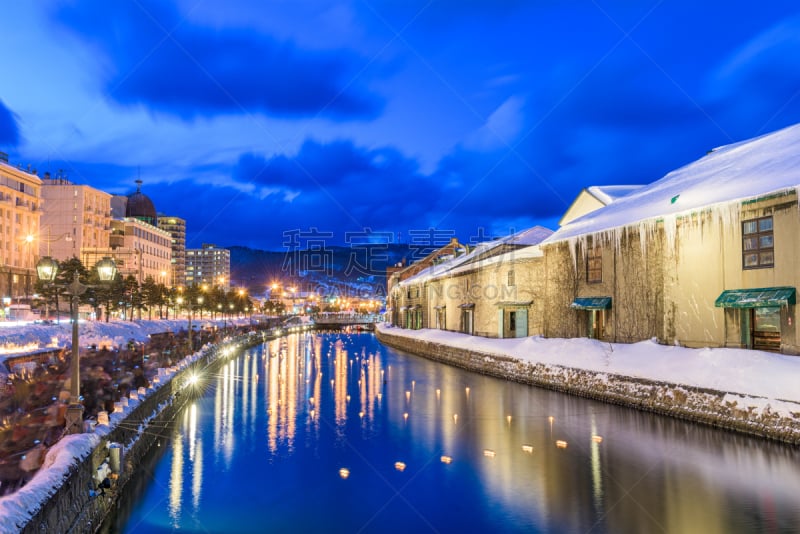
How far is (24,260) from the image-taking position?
86.2 m

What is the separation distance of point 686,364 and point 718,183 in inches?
318

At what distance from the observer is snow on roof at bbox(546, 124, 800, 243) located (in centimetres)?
2133

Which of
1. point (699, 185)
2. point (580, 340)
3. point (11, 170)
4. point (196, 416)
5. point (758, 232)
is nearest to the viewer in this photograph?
point (758, 232)

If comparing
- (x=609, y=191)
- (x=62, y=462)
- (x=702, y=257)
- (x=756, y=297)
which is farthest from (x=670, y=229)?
(x=62, y=462)

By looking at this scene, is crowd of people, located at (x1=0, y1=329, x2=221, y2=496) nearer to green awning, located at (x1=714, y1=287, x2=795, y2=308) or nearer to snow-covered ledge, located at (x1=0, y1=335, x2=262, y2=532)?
snow-covered ledge, located at (x1=0, y1=335, x2=262, y2=532)

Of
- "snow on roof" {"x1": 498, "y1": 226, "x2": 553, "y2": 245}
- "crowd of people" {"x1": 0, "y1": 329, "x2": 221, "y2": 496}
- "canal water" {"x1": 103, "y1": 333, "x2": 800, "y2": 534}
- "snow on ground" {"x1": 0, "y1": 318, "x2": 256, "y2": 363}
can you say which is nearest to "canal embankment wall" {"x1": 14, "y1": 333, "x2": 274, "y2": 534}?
"canal water" {"x1": 103, "y1": 333, "x2": 800, "y2": 534}

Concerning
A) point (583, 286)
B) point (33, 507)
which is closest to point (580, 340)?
point (583, 286)

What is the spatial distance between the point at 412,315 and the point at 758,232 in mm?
53144

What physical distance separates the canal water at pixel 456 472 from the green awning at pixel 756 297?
496 cm

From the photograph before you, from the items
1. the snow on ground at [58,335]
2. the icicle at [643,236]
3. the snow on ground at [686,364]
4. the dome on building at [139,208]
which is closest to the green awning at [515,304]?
the snow on ground at [686,364]

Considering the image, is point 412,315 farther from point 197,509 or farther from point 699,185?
point 197,509

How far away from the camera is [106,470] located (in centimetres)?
1235

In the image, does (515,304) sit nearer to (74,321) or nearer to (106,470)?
(74,321)

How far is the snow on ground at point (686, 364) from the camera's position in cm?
1730
